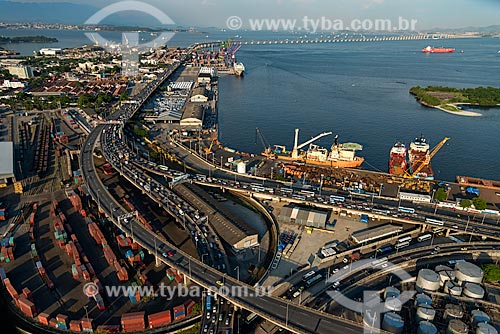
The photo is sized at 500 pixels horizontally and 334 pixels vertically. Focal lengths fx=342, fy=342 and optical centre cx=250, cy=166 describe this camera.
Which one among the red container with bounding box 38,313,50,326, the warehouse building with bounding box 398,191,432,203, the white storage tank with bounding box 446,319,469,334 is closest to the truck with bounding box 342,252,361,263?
the white storage tank with bounding box 446,319,469,334

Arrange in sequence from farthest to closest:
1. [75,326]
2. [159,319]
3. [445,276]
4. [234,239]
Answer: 1. [234,239]
2. [445,276]
3. [159,319]
4. [75,326]

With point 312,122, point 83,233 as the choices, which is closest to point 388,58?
point 312,122

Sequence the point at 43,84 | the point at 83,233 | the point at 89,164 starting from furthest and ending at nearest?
the point at 43,84 < the point at 89,164 < the point at 83,233

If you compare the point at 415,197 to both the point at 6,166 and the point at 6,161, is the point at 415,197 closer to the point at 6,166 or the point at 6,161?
the point at 6,166

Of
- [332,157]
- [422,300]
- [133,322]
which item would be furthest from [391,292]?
[332,157]

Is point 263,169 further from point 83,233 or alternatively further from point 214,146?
point 83,233

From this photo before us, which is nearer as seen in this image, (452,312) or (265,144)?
(452,312)

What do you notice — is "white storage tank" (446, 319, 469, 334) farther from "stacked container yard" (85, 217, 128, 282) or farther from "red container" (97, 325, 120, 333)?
"stacked container yard" (85, 217, 128, 282)
